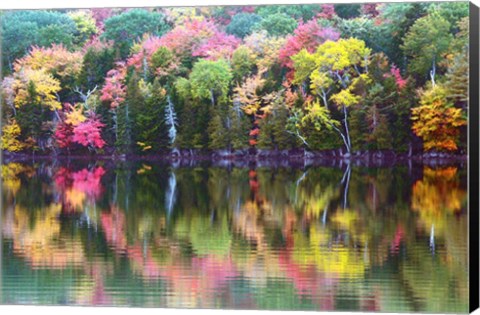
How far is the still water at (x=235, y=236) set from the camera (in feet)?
37.0

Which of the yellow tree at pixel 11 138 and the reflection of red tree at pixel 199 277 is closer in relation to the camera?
the reflection of red tree at pixel 199 277

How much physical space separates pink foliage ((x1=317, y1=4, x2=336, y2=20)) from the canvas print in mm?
12

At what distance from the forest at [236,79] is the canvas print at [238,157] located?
0.01 m

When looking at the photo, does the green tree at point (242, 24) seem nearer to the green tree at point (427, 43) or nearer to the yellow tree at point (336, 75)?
the yellow tree at point (336, 75)

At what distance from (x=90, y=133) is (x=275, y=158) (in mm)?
1749

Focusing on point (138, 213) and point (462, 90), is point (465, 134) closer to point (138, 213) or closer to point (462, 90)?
point (462, 90)

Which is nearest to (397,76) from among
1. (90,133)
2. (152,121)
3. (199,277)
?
(152,121)

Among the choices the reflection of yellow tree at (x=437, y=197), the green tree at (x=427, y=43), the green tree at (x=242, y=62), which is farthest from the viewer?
the green tree at (x=242, y=62)

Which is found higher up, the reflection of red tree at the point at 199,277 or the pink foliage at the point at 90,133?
the pink foliage at the point at 90,133

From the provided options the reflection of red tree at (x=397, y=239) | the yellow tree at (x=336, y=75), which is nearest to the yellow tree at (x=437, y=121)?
the yellow tree at (x=336, y=75)

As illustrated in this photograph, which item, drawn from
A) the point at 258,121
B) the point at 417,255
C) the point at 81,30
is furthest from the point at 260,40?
the point at 417,255

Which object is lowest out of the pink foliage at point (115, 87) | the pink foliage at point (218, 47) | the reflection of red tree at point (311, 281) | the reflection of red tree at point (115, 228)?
the reflection of red tree at point (311, 281)

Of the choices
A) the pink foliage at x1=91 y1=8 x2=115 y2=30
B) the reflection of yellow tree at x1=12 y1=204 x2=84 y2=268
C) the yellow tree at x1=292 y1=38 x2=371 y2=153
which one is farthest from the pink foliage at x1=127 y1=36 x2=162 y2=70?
the reflection of yellow tree at x1=12 y1=204 x2=84 y2=268

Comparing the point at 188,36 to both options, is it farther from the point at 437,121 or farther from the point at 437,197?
the point at 437,197
